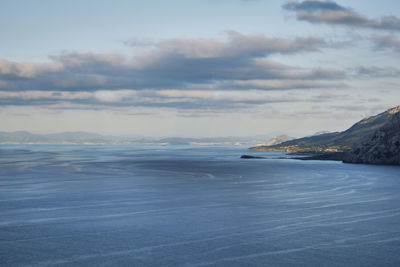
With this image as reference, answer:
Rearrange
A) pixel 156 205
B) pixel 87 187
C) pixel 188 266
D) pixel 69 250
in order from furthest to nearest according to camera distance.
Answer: pixel 87 187 → pixel 156 205 → pixel 69 250 → pixel 188 266

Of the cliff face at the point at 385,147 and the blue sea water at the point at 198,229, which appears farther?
the cliff face at the point at 385,147

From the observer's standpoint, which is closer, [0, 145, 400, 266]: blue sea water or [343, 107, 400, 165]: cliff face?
[0, 145, 400, 266]: blue sea water

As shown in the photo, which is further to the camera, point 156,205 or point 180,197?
point 180,197

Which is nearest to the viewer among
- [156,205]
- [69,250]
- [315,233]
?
[69,250]

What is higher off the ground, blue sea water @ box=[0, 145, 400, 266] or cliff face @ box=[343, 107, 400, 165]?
cliff face @ box=[343, 107, 400, 165]

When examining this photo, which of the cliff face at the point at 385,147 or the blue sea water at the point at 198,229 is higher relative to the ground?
the cliff face at the point at 385,147

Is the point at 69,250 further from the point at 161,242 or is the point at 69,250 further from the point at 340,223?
the point at 340,223

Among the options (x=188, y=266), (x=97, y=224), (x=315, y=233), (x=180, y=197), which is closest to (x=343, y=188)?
(x=180, y=197)

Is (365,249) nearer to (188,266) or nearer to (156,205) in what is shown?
(188,266)
